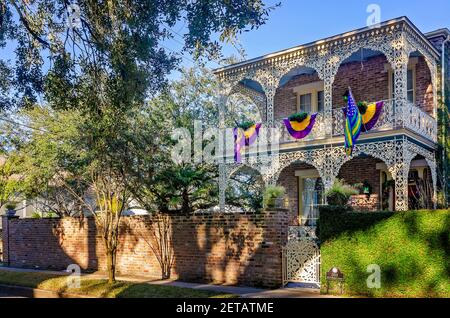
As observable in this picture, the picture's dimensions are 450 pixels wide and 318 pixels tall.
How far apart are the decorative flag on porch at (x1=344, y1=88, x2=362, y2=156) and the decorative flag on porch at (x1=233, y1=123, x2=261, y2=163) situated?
375cm

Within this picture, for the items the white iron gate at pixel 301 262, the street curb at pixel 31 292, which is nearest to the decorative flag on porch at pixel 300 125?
the white iron gate at pixel 301 262

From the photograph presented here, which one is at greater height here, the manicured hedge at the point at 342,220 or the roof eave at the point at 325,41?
the roof eave at the point at 325,41

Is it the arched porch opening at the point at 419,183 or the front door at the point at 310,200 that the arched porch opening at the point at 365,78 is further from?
the front door at the point at 310,200

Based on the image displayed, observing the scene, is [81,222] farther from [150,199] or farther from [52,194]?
[52,194]

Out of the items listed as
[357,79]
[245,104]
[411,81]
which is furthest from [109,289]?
[245,104]

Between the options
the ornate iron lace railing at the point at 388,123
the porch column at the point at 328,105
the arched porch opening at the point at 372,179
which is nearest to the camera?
the ornate iron lace railing at the point at 388,123

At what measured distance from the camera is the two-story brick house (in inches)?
541

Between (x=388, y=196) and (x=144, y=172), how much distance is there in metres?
8.37

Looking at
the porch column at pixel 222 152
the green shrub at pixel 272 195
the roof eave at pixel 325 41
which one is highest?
the roof eave at pixel 325 41

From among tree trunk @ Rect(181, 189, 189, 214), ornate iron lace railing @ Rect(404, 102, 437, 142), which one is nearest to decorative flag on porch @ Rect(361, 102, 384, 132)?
ornate iron lace railing @ Rect(404, 102, 437, 142)

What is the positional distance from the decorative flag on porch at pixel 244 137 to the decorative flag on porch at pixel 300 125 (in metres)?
1.25

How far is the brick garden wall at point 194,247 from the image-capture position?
38.8 ft

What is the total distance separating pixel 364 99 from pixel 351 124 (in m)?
3.64
